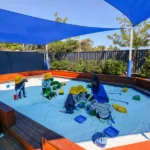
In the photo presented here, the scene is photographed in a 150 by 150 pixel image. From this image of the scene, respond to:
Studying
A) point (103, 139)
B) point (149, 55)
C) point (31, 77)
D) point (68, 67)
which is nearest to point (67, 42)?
point (68, 67)

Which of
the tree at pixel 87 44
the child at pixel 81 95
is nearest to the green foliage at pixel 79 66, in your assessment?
the child at pixel 81 95

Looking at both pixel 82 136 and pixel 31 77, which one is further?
pixel 31 77

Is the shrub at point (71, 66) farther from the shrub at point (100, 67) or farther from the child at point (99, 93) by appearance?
the child at point (99, 93)

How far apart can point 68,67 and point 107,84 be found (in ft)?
13.2

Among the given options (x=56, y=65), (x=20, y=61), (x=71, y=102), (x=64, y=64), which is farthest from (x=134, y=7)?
(x=20, y=61)

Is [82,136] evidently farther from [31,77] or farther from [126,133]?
[31,77]

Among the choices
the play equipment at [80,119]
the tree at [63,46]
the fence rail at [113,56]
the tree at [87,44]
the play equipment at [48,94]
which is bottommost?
the play equipment at [80,119]

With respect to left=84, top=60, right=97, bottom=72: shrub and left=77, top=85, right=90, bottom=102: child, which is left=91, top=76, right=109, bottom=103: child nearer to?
left=77, top=85, right=90, bottom=102: child

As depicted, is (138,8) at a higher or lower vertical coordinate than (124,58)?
higher

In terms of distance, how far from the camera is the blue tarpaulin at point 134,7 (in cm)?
347

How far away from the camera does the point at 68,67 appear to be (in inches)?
397

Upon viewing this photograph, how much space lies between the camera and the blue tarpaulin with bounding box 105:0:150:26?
3469 millimetres

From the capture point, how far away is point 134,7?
3.73 meters

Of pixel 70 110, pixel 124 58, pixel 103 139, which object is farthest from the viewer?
pixel 124 58
